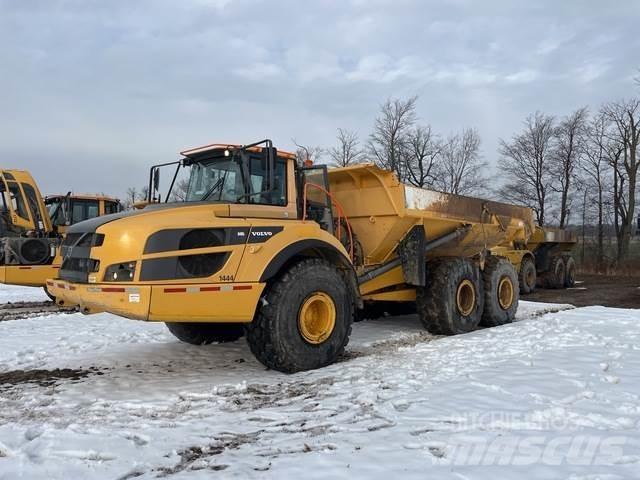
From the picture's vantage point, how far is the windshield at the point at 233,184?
6234 mm

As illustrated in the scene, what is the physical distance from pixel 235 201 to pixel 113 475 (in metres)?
3.38

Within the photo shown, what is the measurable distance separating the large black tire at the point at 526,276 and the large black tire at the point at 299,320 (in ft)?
41.2

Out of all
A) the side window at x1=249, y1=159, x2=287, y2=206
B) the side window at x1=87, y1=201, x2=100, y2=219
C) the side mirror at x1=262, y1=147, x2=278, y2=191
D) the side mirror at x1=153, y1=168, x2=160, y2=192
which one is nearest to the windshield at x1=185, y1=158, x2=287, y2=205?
the side window at x1=249, y1=159, x2=287, y2=206

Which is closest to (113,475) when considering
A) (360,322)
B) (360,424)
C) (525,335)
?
(360,424)

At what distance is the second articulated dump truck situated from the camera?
17.0 feet

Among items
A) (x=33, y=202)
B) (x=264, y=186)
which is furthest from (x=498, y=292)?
(x=33, y=202)

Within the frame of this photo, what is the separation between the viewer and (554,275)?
1972 cm

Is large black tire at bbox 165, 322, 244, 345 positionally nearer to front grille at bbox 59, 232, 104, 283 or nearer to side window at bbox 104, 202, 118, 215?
front grille at bbox 59, 232, 104, 283

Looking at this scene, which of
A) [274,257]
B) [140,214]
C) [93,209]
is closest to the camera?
[140,214]

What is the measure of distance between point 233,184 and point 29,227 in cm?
901

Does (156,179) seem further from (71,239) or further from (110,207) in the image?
(110,207)

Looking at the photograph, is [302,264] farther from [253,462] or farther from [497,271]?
[497,271]

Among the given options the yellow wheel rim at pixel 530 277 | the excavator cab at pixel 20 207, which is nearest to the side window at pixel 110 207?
the excavator cab at pixel 20 207

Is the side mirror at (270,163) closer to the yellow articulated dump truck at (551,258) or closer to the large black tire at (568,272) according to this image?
the yellow articulated dump truck at (551,258)
